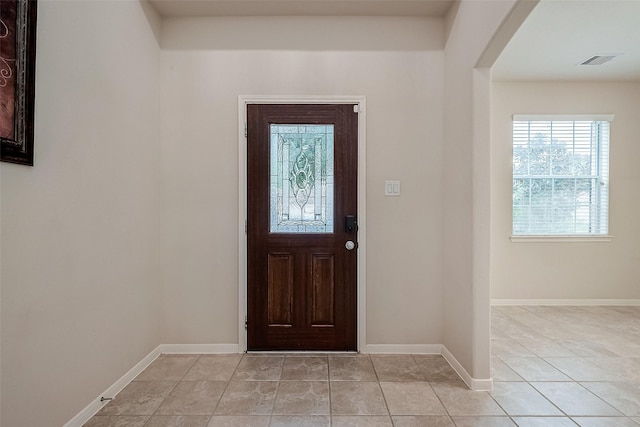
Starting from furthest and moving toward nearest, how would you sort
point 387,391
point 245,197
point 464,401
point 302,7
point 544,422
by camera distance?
point 245,197, point 302,7, point 387,391, point 464,401, point 544,422

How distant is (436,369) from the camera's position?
7.90ft

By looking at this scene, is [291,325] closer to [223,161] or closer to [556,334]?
[223,161]

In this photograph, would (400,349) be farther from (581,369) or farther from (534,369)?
(581,369)

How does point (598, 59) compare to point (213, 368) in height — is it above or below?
above

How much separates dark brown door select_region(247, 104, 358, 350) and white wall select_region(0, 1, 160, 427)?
83 centimetres

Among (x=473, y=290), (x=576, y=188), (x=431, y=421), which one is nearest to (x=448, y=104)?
(x=473, y=290)

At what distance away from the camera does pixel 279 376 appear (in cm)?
229

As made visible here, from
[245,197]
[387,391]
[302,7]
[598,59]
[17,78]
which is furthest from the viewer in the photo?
[598,59]

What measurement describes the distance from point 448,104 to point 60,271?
2824 millimetres

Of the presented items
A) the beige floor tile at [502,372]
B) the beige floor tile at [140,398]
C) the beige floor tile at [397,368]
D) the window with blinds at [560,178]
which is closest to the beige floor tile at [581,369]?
the beige floor tile at [502,372]

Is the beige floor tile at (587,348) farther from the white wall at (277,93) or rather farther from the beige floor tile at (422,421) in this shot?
the beige floor tile at (422,421)

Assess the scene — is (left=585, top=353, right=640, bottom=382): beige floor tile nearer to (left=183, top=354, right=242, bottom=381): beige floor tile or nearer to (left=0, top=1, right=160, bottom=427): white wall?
(left=183, top=354, right=242, bottom=381): beige floor tile

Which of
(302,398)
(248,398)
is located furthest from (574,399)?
(248,398)

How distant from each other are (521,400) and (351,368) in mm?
1109
